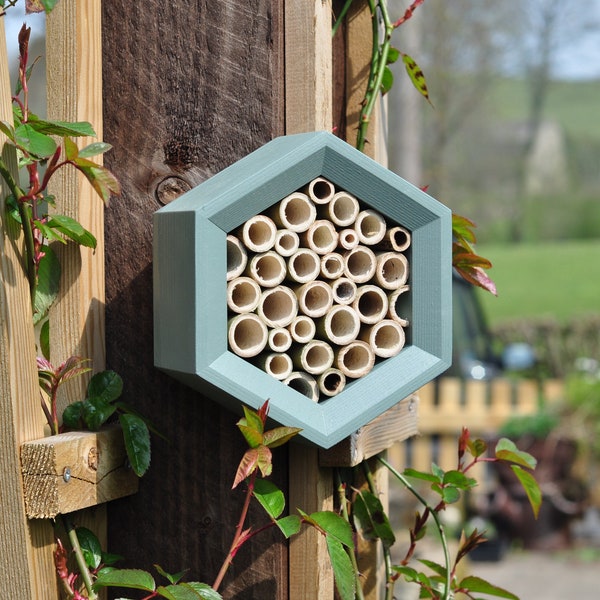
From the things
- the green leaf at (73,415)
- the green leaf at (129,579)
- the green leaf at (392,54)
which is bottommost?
the green leaf at (129,579)

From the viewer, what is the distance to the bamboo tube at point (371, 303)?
1.24m

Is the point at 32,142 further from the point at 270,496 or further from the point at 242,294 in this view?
the point at 270,496

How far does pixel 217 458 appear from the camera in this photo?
4.16ft

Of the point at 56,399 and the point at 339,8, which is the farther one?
the point at 339,8

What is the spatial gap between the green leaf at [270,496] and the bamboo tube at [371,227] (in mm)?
368

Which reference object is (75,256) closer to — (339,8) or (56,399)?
(56,399)

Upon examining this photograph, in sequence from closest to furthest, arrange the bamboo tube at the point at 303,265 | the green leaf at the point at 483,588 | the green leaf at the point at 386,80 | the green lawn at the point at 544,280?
the bamboo tube at the point at 303,265, the green leaf at the point at 483,588, the green leaf at the point at 386,80, the green lawn at the point at 544,280

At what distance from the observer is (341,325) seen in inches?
48.3

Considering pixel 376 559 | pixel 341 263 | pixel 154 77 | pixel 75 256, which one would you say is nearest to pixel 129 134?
A: pixel 154 77

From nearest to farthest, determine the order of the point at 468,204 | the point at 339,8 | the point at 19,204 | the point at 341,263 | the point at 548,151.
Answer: the point at 19,204, the point at 341,263, the point at 339,8, the point at 468,204, the point at 548,151

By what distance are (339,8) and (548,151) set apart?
1398 inches

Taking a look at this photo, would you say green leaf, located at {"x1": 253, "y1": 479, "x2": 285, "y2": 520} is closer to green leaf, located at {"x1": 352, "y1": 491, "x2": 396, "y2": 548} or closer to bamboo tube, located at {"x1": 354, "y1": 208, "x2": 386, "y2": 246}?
green leaf, located at {"x1": 352, "y1": 491, "x2": 396, "y2": 548}

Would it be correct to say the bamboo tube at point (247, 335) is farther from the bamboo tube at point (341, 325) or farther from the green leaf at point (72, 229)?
the green leaf at point (72, 229)

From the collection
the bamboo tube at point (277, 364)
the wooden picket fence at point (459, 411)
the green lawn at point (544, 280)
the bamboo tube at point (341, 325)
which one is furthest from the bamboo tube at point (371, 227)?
the green lawn at point (544, 280)
